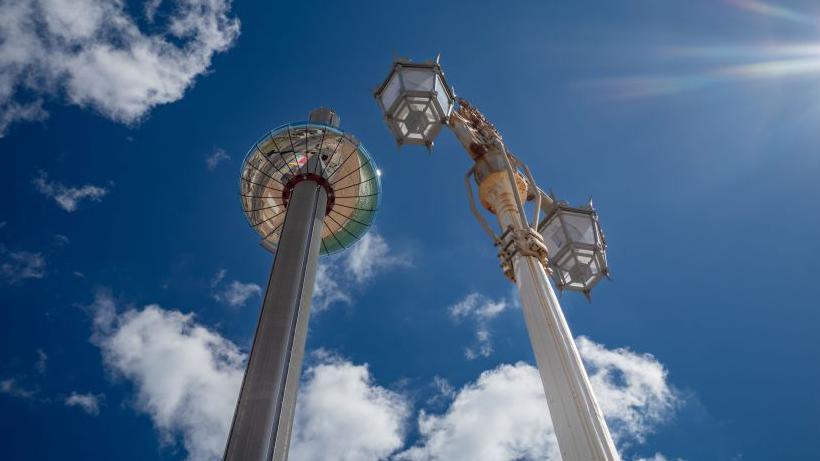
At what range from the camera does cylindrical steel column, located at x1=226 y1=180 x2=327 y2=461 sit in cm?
941

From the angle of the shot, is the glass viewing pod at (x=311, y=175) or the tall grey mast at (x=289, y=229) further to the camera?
the glass viewing pod at (x=311, y=175)

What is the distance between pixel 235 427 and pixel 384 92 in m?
7.23

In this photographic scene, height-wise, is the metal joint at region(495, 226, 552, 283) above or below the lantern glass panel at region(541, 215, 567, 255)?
below

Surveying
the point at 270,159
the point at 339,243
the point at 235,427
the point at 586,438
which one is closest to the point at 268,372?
the point at 235,427

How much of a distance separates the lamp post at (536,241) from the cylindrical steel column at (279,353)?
4145 millimetres

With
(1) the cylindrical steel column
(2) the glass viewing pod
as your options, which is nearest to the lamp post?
(1) the cylindrical steel column

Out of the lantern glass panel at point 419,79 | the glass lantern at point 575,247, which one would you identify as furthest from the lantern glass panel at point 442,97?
the glass lantern at point 575,247

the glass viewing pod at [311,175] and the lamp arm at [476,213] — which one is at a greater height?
the glass viewing pod at [311,175]

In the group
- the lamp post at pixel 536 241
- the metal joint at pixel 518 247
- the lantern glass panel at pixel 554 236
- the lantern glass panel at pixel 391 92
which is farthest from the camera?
the lantern glass panel at pixel 554 236

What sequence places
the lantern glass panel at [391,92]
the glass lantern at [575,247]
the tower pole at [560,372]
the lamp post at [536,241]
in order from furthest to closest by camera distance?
the glass lantern at [575,247] → the lantern glass panel at [391,92] → the lamp post at [536,241] → the tower pole at [560,372]

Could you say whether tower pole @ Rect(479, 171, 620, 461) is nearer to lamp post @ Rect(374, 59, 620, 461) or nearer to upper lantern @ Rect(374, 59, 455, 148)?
lamp post @ Rect(374, 59, 620, 461)

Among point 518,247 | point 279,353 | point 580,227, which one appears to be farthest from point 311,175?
point 580,227

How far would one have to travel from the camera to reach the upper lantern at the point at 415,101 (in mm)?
10781

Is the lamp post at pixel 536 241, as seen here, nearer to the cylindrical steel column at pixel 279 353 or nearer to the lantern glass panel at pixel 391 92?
the lantern glass panel at pixel 391 92
